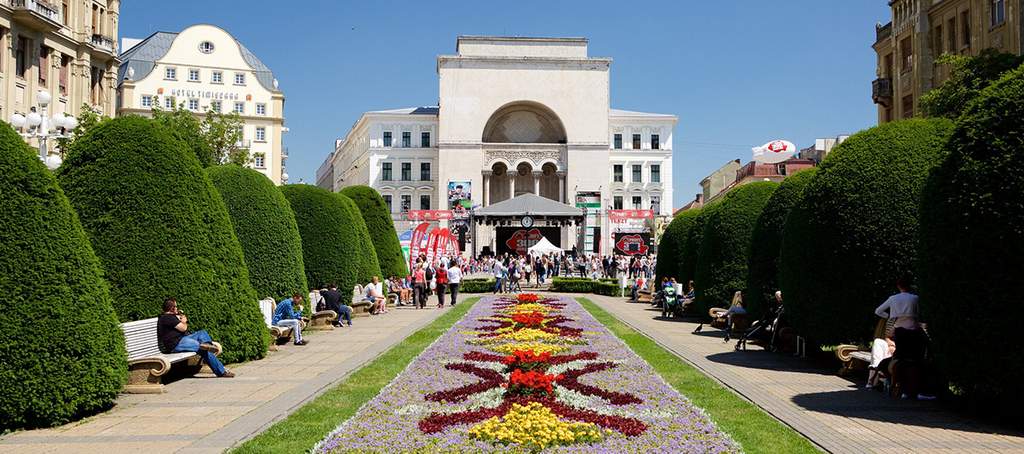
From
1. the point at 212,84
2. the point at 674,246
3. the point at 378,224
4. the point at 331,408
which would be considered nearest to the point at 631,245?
the point at 674,246

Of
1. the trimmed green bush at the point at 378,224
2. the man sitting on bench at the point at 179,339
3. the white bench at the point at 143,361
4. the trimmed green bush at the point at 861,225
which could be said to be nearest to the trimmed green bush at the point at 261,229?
the man sitting on bench at the point at 179,339

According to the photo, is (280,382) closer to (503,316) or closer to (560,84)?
(503,316)

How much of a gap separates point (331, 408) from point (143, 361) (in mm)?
2862

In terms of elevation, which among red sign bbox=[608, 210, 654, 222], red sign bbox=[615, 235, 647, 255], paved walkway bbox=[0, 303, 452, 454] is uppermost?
red sign bbox=[608, 210, 654, 222]

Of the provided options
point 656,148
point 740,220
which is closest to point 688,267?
point 740,220

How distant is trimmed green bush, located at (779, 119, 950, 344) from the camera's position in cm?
1294

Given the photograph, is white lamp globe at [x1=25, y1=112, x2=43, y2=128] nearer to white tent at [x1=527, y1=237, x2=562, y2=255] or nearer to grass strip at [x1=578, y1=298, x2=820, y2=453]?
grass strip at [x1=578, y1=298, x2=820, y2=453]

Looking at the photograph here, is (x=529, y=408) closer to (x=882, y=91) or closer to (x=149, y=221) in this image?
(x=149, y=221)

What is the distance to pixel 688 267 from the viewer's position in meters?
27.3

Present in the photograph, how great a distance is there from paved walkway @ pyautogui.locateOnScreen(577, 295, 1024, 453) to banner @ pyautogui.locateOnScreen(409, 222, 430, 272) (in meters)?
22.3

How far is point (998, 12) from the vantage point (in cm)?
3378

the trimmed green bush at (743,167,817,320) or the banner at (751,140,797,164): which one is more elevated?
the banner at (751,140,797,164)

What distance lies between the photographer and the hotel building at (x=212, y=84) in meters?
70.8

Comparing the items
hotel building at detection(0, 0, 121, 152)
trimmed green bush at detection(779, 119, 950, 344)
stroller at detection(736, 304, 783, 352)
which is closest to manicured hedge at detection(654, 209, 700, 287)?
stroller at detection(736, 304, 783, 352)
